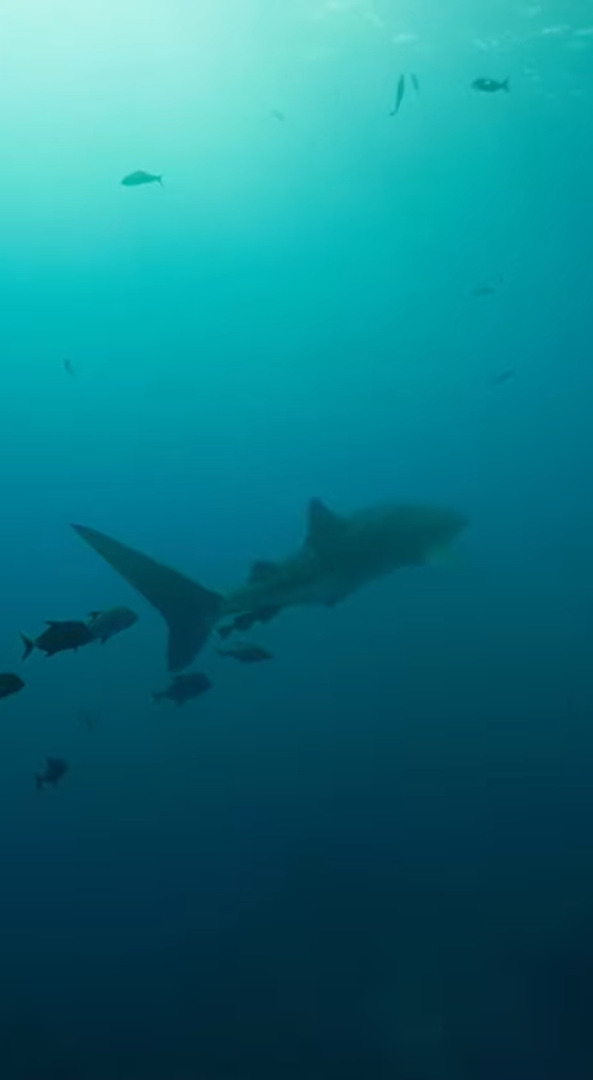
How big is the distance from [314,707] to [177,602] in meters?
17.9

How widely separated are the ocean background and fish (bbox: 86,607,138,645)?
13.1 feet

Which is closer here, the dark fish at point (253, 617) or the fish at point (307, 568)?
the dark fish at point (253, 617)

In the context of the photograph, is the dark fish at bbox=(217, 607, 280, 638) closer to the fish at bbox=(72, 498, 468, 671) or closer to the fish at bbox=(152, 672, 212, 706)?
the fish at bbox=(72, 498, 468, 671)

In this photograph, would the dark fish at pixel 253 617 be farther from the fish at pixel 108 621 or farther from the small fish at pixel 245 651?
the fish at pixel 108 621

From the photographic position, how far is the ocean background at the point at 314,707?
14305 millimetres

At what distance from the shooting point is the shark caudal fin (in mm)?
10141

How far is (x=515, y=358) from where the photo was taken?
108 m

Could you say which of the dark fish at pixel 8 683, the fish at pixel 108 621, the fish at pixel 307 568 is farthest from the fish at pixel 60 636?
the fish at pixel 307 568

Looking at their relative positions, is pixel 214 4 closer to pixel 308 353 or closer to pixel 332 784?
pixel 332 784

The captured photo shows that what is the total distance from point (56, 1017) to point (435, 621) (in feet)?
59.1

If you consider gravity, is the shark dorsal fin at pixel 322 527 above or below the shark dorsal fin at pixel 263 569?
above

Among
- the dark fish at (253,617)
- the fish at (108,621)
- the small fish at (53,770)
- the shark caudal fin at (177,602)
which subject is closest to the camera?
the fish at (108,621)

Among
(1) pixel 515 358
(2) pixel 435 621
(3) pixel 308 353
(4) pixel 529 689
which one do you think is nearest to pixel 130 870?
(4) pixel 529 689

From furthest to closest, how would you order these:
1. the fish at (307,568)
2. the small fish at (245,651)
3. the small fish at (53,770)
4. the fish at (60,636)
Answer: the small fish at (245,651), the fish at (307,568), the small fish at (53,770), the fish at (60,636)
